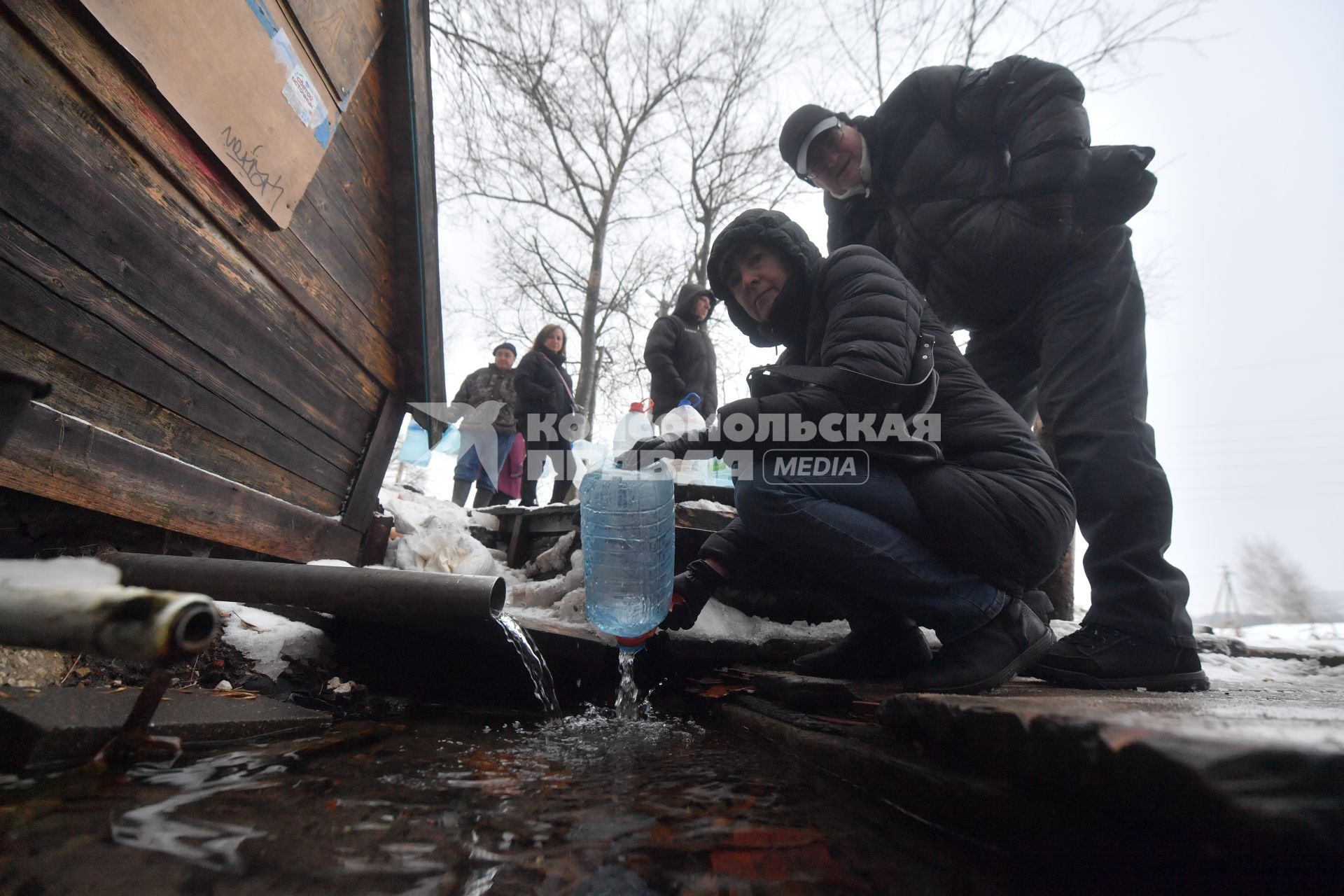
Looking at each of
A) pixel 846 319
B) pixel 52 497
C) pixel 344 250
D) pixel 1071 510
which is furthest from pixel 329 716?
pixel 344 250

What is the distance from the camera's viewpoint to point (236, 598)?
151 centimetres

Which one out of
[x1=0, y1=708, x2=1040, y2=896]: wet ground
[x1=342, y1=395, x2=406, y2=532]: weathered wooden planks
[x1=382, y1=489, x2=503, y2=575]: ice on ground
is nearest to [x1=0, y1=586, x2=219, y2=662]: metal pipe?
[x1=0, y1=708, x2=1040, y2=896]: wet ground

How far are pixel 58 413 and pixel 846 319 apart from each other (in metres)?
2.67

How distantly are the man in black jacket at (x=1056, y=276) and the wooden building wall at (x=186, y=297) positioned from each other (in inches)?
106

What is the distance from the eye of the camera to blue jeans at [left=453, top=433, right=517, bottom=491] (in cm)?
714

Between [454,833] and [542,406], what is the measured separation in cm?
638

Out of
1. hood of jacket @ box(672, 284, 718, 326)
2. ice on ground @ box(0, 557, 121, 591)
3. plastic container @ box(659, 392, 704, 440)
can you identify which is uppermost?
hood of jacket @ box(672, 284, 718, 326)

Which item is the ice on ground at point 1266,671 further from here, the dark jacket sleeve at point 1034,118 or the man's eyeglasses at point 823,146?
the man's eyeglasses at point 823,146

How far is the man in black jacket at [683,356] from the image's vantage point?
20.5 ft

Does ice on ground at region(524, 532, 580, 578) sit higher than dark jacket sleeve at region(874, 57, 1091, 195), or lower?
lower

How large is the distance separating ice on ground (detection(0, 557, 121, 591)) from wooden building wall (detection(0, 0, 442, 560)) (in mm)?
1168

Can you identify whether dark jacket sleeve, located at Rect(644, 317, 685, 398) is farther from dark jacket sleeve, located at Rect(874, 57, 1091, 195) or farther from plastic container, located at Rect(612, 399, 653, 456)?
dark jacket sleeve, located at Rect(874, 57, 1091, 195)

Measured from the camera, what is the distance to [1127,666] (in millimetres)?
1838

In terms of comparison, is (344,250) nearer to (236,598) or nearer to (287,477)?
(287,477)
